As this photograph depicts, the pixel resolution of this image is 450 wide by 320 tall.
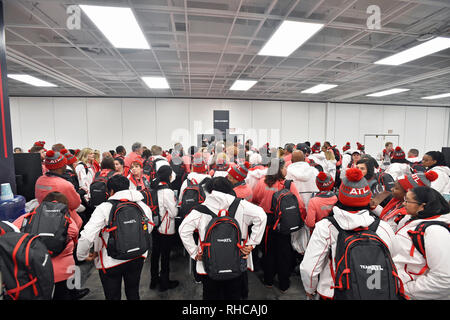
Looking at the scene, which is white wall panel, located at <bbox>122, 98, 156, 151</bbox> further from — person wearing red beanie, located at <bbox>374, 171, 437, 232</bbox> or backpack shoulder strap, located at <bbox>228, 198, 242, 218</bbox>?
person wearing red beanie, located at <bbox>374, 171, 437, 232</bbox>

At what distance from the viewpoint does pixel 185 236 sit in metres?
1.84

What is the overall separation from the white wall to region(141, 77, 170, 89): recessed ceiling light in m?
2.27

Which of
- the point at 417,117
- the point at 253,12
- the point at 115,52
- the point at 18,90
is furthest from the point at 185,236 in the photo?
the point at 417,117

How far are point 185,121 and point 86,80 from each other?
432 centimetres

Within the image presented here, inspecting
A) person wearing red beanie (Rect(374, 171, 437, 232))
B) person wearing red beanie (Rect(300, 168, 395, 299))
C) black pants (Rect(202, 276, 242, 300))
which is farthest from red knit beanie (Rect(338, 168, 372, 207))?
black pants (Rect(202, 276, 242, 300))

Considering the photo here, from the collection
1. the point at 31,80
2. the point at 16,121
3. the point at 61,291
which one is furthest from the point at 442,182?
the point at 16,121

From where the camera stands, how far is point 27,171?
318 cm

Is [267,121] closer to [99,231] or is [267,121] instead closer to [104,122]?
[104,122]

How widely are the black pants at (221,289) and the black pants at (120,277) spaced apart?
626mm

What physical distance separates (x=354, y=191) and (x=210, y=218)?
106cm

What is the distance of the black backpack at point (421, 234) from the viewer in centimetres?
139

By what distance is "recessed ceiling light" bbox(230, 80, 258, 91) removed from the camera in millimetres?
7516

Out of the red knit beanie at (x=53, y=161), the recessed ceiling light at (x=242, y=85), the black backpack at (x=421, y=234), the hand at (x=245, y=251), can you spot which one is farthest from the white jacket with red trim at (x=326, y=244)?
the recessed ceiling light at (x=242, y=85)
